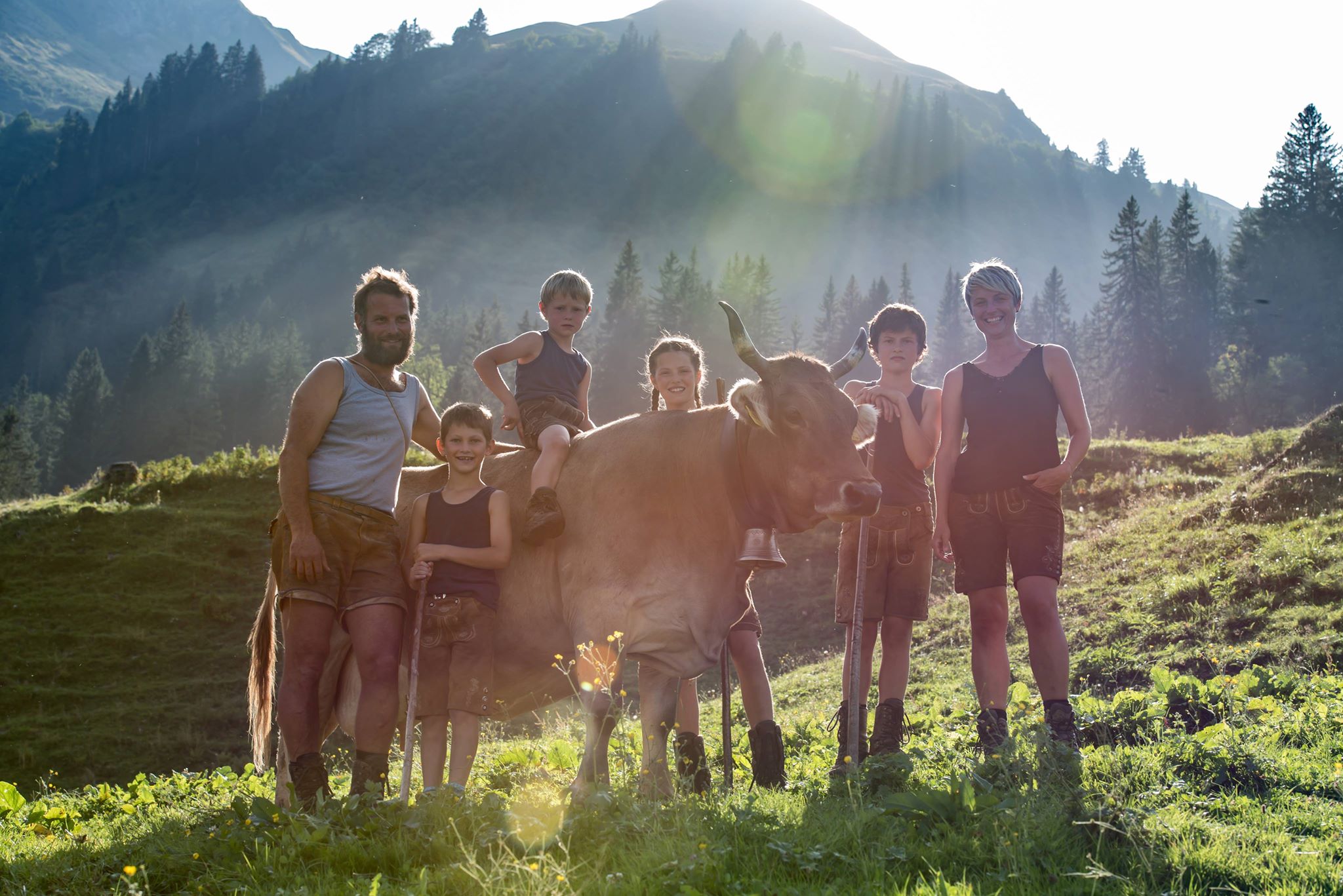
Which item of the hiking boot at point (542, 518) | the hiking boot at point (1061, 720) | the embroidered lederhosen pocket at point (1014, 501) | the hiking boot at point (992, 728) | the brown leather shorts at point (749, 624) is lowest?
the hiking boot at point (992, 728)

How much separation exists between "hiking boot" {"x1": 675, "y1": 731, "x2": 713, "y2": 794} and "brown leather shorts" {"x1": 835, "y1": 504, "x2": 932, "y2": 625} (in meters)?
1.27

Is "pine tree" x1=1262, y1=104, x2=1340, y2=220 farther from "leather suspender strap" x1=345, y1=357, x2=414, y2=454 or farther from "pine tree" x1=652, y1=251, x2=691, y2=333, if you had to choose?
"leather suspender strap" x1=345, y1=357, x2=414, y2=454

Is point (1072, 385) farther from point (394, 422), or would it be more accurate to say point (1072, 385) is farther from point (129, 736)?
point (129, 736)

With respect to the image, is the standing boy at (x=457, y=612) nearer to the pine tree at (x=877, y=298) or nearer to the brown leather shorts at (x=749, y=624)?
the brown leather shorts at (x=749, y=624)

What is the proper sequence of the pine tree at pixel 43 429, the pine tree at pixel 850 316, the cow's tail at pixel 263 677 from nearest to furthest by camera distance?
the cow's tail at pixel 263 677 → the pine tree at pixel 43 429 → the pine tree at pixel 850 316

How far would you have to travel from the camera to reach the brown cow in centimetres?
526

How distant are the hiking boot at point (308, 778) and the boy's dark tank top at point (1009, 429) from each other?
409cm

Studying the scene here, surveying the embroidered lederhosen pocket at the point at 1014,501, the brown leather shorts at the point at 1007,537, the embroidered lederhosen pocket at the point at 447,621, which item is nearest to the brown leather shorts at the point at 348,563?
the embroidered lederhosen pocket at the point at 447,621

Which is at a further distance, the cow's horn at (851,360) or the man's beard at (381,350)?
the man's beard at (381,350)

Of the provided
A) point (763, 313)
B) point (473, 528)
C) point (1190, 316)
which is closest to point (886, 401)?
point (473, 528)

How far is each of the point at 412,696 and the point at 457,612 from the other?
0.58 meters

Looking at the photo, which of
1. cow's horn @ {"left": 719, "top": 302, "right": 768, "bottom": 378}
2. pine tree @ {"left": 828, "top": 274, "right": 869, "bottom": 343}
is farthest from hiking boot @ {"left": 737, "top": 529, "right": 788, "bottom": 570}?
pine tree @ {"left": 828, "top": 274, "right": 869, "bottom": 343}

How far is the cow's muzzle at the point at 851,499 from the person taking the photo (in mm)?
5023

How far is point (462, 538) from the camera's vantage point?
5.85 metres
